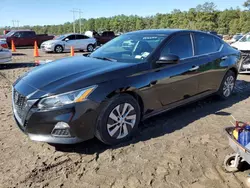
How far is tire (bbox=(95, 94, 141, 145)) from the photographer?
11.2 feet

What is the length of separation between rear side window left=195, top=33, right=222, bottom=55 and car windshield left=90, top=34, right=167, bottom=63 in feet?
3.05

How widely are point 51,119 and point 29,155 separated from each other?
69 cm

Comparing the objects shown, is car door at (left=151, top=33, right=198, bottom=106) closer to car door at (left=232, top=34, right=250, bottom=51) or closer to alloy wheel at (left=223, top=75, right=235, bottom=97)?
alloy wheel at (left=223, top=75, right=235, bottom=97)

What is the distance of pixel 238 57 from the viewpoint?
242 inches

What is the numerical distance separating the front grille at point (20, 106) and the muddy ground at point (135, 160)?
0.50 meters

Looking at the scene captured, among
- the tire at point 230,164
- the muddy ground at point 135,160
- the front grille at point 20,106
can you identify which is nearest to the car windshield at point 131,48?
the muddy ground at point 135,160

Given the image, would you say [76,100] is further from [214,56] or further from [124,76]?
[214,56]

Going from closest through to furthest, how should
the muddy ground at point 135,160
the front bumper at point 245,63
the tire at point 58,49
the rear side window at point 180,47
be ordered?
the muddy ground at point 135,160 < the rear side window at point 180,47 < the front bumper at point 245,63 < the tire at point 58,49

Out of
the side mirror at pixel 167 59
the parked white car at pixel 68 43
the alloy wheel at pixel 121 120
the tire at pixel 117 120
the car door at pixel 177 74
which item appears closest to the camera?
the tire at pixel 117 120

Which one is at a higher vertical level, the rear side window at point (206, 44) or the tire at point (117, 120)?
the rear side window at point (206, 44)

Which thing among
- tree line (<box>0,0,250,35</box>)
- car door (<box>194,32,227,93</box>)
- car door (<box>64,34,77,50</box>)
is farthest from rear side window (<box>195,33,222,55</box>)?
tree line (<box>0,0,250,35</box>)

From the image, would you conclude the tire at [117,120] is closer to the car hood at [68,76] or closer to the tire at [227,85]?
the car hood at [68,76]

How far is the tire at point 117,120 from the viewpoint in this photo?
11.2ft

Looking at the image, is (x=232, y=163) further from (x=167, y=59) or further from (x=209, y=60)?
(x=209, y=60)
